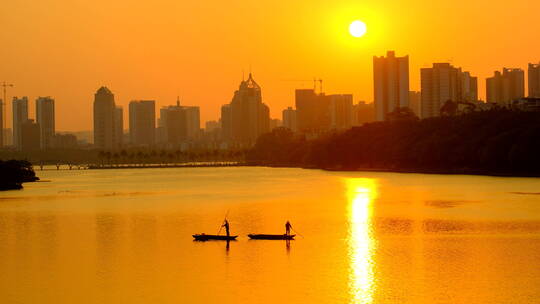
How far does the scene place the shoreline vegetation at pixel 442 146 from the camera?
65.7 metres

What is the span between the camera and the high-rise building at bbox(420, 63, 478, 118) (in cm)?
14512

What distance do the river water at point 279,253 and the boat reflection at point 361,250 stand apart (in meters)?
0.04

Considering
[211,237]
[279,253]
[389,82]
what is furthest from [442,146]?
[389,82]

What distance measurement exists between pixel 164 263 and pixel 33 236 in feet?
27.9

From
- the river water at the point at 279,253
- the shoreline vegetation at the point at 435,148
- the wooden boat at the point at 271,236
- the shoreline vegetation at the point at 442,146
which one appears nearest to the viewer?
the river water at the point at 279,253

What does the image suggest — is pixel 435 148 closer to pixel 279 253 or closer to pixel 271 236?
pixel 271 236

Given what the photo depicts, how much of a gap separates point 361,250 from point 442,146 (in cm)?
5305

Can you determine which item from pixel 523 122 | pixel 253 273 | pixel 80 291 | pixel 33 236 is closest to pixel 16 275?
pixel 80 291

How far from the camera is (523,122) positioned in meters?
74.5

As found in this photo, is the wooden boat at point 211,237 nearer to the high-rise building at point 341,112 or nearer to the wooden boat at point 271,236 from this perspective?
the wooden boat at point 271,236

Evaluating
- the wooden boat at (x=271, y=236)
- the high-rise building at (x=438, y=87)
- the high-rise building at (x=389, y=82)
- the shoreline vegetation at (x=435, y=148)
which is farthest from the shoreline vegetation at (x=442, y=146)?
the high-rise building at (x=389, y=82)

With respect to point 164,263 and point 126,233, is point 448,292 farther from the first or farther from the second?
point 126,233

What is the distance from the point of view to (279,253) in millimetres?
24594

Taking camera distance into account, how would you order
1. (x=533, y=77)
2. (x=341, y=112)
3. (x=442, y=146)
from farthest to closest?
(x=341, y=112) → (x=533, y=77) → (x=442, y=146)
